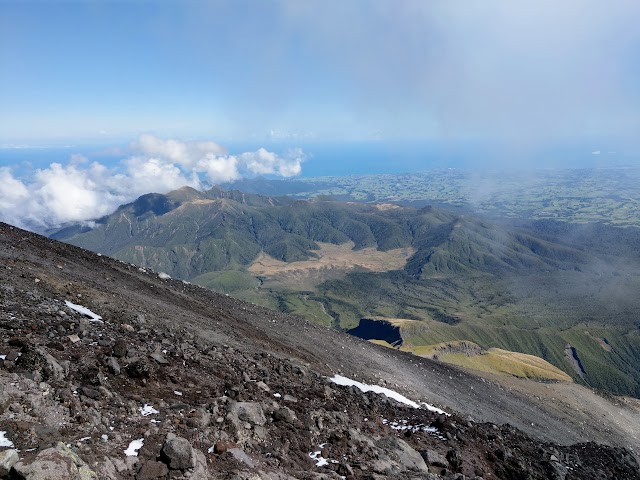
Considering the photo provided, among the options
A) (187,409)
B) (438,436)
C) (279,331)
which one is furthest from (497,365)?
(187,409)

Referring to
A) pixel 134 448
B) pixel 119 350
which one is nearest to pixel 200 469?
pixel 134 448

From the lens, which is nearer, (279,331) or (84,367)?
(84,367)

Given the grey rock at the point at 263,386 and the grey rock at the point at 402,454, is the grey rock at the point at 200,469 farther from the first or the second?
the grey rock at the point at 263,386

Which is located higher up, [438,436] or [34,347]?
[34,347]

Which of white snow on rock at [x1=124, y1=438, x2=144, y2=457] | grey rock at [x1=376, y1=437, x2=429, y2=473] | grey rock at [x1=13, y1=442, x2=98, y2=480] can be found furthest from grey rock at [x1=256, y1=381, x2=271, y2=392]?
grey rock at [x1=13, y1=442, x2=98, y2=480]

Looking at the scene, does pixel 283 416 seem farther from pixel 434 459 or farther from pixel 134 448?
pixel 434 459

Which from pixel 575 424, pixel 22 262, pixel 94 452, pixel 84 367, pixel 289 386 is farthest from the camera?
pixel 575 424

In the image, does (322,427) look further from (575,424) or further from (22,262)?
(575,424)

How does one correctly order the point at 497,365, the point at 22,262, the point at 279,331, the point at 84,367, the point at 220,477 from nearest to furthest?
1. the point at 220,477
2. the point at 84,367
3. the point at 22,262
4. the point at 279,331
5. the point at 497,365
